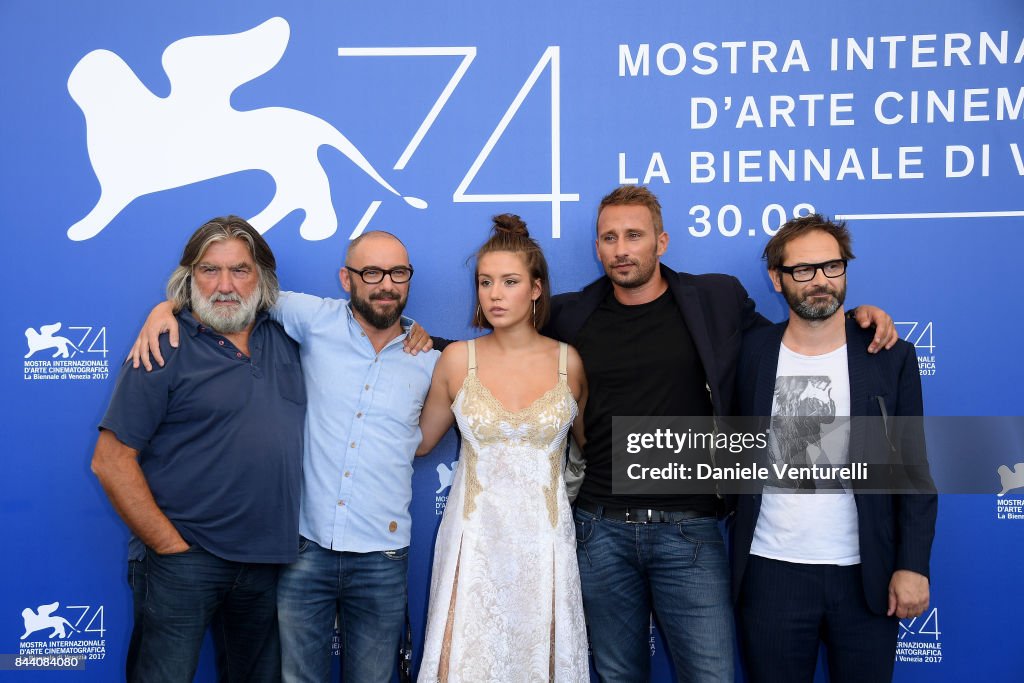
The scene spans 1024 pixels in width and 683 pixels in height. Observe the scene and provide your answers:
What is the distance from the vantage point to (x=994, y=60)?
2.76m

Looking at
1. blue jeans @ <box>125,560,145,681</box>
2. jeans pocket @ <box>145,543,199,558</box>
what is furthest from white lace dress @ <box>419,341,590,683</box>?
blue jeans @ <box>125,560,145,681</box>

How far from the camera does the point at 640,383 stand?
7.50 feet

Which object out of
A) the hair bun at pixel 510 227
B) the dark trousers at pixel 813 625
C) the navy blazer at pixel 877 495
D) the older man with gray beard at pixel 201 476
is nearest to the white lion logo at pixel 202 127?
the hair bun at pixel 510 227

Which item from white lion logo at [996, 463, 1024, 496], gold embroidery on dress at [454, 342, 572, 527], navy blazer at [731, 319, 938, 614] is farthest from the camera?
white lion logo at [996, 463, 1024, 496]

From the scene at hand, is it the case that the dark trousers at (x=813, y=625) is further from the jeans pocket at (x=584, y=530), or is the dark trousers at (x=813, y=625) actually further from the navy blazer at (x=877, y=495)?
the jeans pocket at (x=584, y=530)

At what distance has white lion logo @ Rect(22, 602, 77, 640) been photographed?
9.30 ft

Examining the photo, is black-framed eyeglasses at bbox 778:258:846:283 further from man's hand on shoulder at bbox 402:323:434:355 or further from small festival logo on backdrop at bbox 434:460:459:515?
small festival logo on backdrop at bbox 434:460:459:515

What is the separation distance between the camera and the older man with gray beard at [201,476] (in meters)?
2.13

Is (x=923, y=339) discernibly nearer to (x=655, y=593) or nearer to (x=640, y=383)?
(x=640, y=383)

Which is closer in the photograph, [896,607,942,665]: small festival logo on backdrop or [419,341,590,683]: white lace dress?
[419,341,590,683]: white lace dress

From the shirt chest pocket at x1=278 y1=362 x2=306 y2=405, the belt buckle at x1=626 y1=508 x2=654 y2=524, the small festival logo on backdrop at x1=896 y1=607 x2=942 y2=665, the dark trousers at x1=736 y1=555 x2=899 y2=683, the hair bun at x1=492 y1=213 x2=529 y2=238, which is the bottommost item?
the small festival logo on backdrop at x1=896 y1=607 x2=942 y2=665

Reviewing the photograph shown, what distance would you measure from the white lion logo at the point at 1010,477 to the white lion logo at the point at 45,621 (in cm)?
362

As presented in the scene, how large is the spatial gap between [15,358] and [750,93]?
3.02m

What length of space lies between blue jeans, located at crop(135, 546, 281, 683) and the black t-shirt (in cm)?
108
